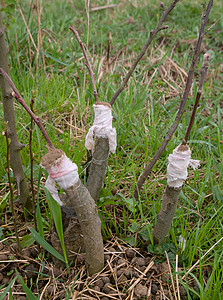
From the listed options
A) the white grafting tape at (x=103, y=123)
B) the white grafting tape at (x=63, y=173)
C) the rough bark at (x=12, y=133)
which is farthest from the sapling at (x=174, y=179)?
the rough bark at (x=12, y=133)

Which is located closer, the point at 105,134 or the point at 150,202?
the point at 105,134

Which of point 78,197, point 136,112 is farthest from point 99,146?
point 136,112

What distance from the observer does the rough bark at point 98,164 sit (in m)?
1.20

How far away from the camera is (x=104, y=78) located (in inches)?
103

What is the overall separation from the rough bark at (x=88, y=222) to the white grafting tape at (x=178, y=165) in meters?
0.32

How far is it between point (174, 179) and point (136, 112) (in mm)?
1074

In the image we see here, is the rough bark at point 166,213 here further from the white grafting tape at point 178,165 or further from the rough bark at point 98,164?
the rough bark at point 98,164

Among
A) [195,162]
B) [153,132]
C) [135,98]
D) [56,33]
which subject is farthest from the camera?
[56,33]

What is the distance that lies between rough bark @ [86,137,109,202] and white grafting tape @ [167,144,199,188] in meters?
0.28

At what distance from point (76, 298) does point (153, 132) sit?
1.13 metres

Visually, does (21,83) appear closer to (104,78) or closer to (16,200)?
(104,78)

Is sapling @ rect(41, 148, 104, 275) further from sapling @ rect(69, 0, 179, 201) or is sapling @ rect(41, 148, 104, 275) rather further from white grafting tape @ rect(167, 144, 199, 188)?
white grafting tape @ rect(167, 144, 199, 188)

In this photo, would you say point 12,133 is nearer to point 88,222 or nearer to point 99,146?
point 99,146

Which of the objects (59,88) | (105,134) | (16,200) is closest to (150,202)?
(105,134)
